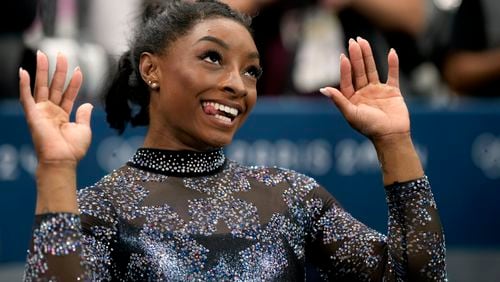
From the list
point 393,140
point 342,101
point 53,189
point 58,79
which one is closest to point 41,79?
point 58,79

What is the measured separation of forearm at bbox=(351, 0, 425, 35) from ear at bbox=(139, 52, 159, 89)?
2.08 metres

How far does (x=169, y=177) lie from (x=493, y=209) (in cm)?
203

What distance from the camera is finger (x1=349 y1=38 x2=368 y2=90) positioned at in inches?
103

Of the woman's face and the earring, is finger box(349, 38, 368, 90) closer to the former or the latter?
the woman's face

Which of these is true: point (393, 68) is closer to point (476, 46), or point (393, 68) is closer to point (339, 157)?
point (339, 157)

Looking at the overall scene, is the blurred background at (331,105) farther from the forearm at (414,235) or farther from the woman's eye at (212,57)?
the forearm at (414,235)

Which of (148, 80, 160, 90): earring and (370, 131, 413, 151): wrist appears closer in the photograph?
(370, 131, 413, 151): wrist

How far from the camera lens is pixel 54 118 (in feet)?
7.81

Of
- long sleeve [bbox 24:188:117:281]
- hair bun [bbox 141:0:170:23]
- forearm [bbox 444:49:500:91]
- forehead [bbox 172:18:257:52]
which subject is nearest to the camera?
long sleeve [bbox 24:188:117:281]

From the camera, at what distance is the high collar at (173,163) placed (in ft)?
8.75

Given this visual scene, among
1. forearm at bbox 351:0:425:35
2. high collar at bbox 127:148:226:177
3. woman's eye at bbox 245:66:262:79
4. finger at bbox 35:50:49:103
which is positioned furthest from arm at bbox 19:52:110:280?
forearm at bbox 351:0:425:35

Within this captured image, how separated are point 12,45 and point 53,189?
2.09 m

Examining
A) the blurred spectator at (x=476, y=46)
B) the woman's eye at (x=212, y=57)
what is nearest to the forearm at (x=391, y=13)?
the blurred spectator at (x=476, y=46)

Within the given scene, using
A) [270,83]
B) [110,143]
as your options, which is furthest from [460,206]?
[110,143]
